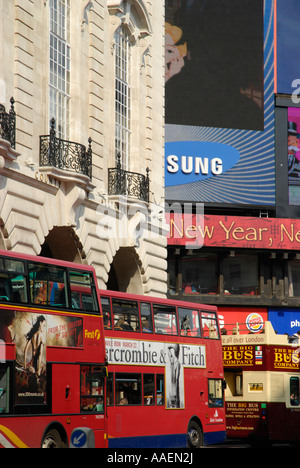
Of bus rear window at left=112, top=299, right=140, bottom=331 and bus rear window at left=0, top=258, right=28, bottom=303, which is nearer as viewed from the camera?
bus rear window at left=0, top=258, right=28, bottom=303

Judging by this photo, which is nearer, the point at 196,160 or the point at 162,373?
the point at 162,373

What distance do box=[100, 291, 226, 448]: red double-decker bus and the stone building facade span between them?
3.64m

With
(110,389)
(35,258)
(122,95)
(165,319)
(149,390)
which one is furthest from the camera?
(122,95)

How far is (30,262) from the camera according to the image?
19031 mm

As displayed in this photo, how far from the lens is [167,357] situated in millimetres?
25578

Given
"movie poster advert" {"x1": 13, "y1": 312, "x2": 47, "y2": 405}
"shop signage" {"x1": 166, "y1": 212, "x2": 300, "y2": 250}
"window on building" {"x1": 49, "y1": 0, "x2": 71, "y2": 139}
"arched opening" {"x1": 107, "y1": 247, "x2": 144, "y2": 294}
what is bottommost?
"movie poster advert" {"x1": 13, "y1": 312, "x2": 47, "y2": 405}

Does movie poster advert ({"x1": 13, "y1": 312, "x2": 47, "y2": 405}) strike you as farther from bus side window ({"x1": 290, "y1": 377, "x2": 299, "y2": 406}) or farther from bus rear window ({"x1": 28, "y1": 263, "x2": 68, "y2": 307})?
bus side window ({"x1": 290, "y1": 377, "x2": 299, "y2": 406})

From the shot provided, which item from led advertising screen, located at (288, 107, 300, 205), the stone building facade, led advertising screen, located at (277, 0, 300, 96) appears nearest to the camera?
the stone building facade

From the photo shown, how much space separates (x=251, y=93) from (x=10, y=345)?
3720cm

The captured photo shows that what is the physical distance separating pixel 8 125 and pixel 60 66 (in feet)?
16.6

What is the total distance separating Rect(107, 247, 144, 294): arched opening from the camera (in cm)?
3403

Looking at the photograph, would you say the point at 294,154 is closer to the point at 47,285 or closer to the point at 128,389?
the point at 128,389
